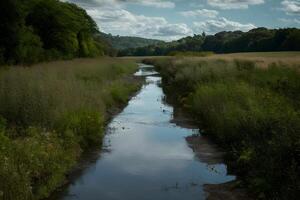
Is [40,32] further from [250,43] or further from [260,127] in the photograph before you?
[250,43]

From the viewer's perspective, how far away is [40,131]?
10.8 meters

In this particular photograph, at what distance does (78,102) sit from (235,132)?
5.17 m

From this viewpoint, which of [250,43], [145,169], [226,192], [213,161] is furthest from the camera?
[250,43]

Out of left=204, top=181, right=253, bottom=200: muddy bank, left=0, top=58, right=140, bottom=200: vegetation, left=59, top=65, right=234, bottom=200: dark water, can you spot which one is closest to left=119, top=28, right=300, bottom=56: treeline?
left=59, top=65, right=234, bottom=200: dark water

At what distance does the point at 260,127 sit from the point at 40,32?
32.3 meters

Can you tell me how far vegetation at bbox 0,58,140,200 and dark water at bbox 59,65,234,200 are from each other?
2.03 feet

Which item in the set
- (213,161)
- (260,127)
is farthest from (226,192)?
(213,161)

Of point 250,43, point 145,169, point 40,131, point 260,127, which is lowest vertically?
point 145,169

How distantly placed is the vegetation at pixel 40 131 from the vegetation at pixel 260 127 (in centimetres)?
401

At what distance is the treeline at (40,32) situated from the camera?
25.6m

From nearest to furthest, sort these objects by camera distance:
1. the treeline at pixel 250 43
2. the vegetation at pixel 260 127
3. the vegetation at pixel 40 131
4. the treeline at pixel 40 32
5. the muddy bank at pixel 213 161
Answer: the vegetation at pixel 40 131 → the vegetation at pixel 260 127 → the muddy bank at pixel 213 161 → the treeline at pixel 40 32 → the treeline at pixel 250 43

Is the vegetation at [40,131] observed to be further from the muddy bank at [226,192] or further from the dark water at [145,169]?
the muddy bank at [226,192]

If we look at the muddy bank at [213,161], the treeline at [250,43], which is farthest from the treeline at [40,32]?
the treeline at [250,43]

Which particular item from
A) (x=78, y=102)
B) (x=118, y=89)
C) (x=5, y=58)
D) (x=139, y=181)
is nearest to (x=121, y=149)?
(x=78, y=102)
